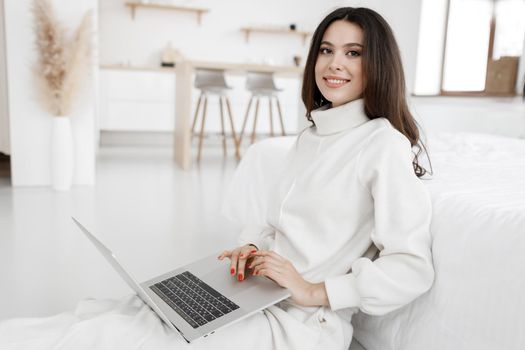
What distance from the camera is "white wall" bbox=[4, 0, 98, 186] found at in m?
3.10

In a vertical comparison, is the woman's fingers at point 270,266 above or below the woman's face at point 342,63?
below

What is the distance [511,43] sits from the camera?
4.00m

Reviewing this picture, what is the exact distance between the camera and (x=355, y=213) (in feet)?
3.13

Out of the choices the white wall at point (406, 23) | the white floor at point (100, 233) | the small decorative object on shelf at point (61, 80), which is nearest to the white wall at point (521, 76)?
the white wall at point (406, 23)

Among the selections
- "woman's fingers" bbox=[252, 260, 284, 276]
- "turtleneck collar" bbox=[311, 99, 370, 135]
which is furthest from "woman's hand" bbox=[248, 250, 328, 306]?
"turtleneck collar" bbox=[311, 99, 370, 135]

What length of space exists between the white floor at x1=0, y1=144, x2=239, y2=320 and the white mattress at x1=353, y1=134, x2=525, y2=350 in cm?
102

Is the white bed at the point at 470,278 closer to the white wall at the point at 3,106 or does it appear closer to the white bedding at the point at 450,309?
the white bedding at the point at 450,309

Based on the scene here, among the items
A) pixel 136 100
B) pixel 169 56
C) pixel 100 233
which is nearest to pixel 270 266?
pixel 100 233

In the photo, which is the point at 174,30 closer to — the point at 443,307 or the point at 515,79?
the point at 515,79

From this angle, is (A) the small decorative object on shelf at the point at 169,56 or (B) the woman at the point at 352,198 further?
(A) the small decorative object on shelf at the point at 169,56

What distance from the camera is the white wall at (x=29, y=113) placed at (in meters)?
3.10

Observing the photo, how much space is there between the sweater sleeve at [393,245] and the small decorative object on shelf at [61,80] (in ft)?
8.86

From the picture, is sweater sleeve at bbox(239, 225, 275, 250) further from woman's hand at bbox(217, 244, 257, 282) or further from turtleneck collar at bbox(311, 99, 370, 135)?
turtleneck collar at bbox(311, 99, 370, 135)

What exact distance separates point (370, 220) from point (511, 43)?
12.3 ft
